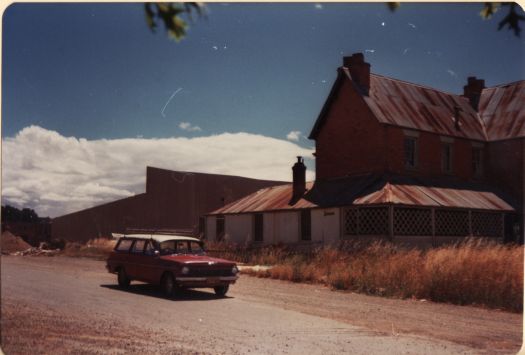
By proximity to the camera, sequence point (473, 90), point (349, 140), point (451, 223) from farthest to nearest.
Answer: point (473, 90) → point (349, 140) → point (451, 223)

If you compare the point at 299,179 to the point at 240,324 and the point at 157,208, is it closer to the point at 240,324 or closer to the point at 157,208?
the point at 157,208

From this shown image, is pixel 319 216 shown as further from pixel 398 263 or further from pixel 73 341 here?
pixel 73 341

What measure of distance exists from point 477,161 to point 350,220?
993cm

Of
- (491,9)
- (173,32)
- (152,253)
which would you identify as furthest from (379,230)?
(173,32)

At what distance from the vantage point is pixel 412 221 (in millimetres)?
25031

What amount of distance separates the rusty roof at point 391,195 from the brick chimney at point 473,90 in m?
5.98

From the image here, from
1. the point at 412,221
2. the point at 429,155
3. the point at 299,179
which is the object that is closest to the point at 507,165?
the point at 429,155

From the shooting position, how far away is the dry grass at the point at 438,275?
14.2m

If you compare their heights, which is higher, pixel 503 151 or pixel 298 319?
pixel 503 151

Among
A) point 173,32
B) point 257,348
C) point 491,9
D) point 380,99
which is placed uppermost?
point 380,99

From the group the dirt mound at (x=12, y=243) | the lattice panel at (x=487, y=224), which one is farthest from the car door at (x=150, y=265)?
the dirt mound at (x=12, y=243)

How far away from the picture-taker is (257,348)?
8.83 m

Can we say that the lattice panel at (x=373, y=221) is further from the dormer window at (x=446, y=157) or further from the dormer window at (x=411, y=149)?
the dormer window at (x=446, y=157)

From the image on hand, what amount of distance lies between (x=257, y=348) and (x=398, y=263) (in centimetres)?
899
